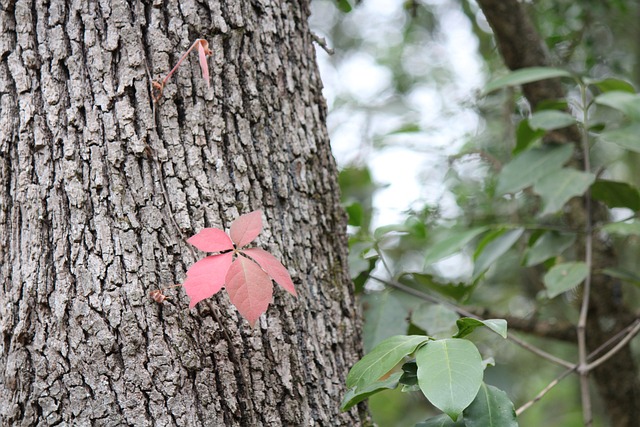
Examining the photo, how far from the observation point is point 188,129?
3.17ft

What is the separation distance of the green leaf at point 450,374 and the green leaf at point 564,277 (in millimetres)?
715

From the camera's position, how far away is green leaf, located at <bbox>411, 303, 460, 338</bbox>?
4.50ft

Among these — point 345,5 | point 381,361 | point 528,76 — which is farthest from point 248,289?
point 528,76

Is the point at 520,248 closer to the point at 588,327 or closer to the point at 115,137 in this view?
the point at 588,327

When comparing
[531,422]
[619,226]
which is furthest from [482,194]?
[531,422]

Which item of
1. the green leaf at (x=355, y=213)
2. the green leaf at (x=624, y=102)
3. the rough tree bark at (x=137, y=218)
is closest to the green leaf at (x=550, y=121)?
the green leaf at (x=624, y=102)

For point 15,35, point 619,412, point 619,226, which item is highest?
point 15,35

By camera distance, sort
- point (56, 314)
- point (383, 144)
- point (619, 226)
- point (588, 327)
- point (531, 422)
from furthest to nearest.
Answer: point (531, 422), point (383, 144), point (588, 327), point (619, 226), point (56, 314)

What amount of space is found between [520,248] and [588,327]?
15.6 inches

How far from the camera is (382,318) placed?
1379 mm

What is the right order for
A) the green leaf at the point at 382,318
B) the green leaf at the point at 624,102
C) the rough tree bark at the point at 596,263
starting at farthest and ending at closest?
the rough tree bark at the point at 596,263
the green leaf at the point at 624,102
the green leaf at the point at 382,318

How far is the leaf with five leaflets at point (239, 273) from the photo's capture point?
793mm

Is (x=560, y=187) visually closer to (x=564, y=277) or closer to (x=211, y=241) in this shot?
(x=564, y=277)

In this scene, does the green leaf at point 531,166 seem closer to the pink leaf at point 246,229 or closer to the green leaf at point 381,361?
the green leaf at point 381,361
